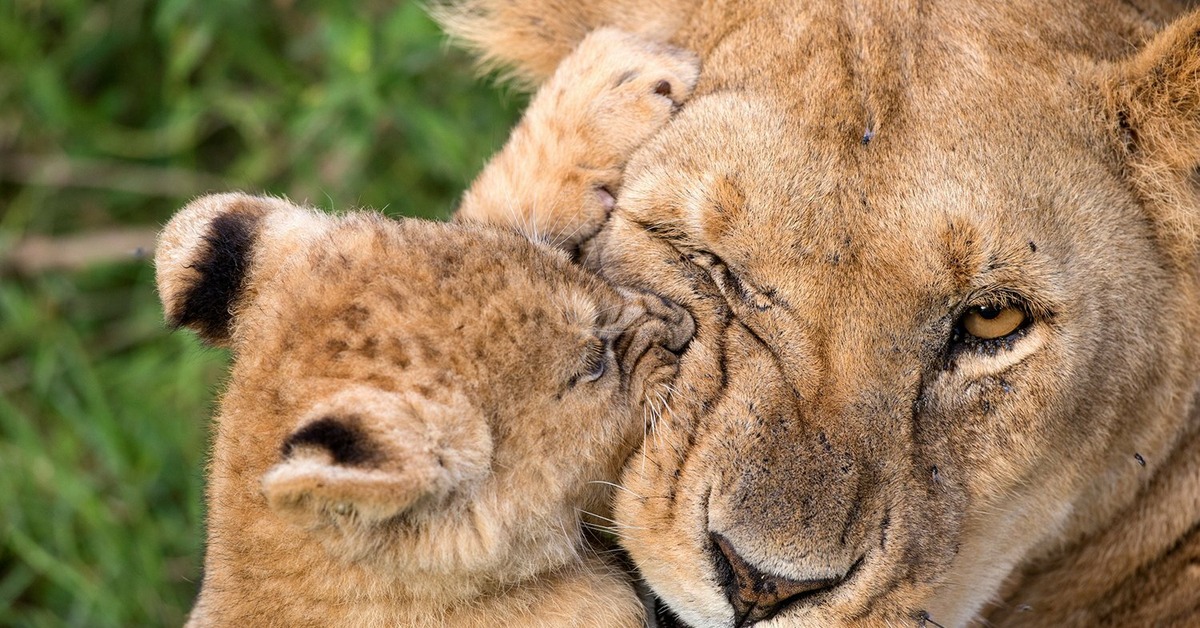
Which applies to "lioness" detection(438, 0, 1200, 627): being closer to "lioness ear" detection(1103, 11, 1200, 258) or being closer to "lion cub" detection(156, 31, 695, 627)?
"lioness ear" detection(1103, 11, 1200, 258)

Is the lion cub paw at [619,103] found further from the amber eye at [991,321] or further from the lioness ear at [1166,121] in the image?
the lioness ear at [1166,121]

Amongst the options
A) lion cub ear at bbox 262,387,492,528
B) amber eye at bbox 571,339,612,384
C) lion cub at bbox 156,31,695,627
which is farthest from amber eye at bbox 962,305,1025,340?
lion cub ear at bbox 262,387,492,528

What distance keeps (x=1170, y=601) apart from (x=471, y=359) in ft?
5.26

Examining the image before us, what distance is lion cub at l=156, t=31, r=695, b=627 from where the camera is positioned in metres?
2.13

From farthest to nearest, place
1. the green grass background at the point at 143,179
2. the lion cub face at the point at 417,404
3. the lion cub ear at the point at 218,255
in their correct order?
the green grass background at the point at 143,179 < the lion cub ear at the point at 218,255 < the lion cub face at the point at 417,404

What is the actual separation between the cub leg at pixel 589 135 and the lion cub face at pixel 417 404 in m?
0.21

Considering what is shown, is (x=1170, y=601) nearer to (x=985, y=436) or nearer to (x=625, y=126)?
(x=985, y=436)

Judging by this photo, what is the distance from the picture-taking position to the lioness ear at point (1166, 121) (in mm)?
2473

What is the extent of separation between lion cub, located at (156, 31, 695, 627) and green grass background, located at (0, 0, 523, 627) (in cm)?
147

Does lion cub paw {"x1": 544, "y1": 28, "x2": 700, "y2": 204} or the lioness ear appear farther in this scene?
lion cub paw {"x1": 544, "y1": 28, "x2": 700, "y2": 204}

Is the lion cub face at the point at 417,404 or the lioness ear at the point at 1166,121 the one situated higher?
the lioness ear at the point at 1166,121

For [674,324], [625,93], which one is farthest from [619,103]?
[674,324]

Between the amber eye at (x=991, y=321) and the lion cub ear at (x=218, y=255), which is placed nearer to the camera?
the amber eye at (x=991, y=321)

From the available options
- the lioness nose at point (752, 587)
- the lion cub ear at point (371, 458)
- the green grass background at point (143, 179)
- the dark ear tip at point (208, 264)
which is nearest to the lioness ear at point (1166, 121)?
the lioness nose at point (752, 587)
